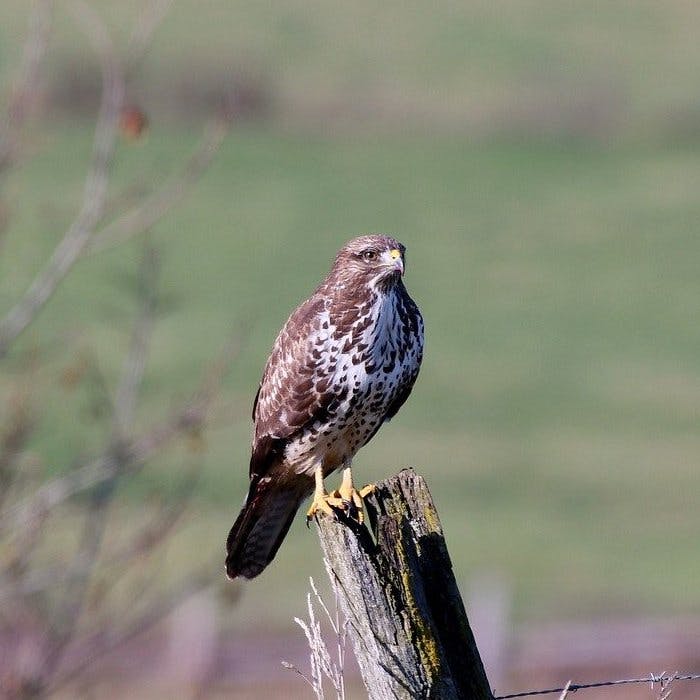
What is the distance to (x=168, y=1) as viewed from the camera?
27.5ft

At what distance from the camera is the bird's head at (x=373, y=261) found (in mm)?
6531

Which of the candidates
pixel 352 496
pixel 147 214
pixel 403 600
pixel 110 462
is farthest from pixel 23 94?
pixel 403 600

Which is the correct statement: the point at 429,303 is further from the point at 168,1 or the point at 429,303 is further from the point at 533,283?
the point at 168,1

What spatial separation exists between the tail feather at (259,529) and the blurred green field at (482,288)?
14.3 meters

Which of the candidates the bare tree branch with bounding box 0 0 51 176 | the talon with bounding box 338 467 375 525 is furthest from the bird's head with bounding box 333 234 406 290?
the bare tree branch with bounding box 0 0 51 176

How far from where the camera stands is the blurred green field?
84.8ft

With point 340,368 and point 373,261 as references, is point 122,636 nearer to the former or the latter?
point 340,368

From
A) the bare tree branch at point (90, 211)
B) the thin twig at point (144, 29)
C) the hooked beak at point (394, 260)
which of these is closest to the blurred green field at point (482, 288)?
the bare tree branch at point (90, 211)

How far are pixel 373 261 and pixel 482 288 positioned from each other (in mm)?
32046

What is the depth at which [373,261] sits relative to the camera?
21.6 feet

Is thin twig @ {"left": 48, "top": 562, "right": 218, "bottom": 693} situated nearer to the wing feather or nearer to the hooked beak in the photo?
the wing feather

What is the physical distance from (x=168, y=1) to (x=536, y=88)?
3871 cm

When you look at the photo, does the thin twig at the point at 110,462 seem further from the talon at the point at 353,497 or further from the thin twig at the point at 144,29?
the talon at the point at 353,497

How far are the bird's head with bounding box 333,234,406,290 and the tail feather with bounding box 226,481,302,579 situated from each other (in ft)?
3.34
